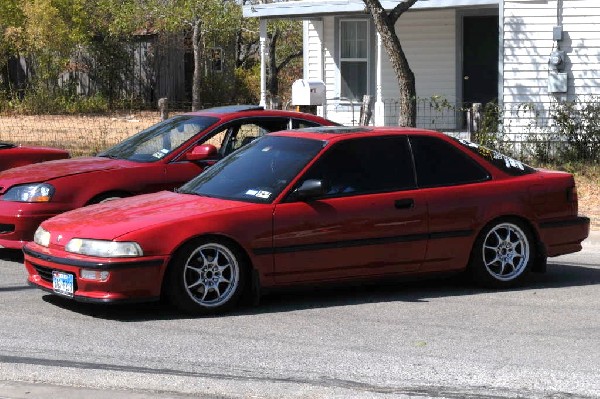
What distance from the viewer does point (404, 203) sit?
870 centimetres

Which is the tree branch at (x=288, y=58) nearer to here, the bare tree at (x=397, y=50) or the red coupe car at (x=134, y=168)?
the bare tree at (x=397, y=50)

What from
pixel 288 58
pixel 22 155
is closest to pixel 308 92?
pixel 22 155

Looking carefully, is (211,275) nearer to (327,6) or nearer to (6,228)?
(6,228)

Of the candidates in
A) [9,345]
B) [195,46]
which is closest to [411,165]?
[9,345]

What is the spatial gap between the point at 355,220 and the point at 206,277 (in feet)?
4.34

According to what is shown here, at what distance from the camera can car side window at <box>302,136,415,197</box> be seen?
8641 millimetres

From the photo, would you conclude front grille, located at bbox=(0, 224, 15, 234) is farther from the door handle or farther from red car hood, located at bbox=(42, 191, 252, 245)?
Result: the door handle

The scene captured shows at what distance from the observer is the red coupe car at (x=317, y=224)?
25.9ft

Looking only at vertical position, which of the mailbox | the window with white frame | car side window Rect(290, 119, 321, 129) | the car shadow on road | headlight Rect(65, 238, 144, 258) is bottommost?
the car shadow on road

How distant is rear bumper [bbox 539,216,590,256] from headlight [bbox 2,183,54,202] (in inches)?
187

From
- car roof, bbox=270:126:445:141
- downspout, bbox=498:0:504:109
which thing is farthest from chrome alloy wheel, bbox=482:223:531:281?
downspout, bbox=498:0:504:109

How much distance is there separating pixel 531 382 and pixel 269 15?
17.5 metres

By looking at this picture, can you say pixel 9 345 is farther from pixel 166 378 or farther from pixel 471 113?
pixel 471 113

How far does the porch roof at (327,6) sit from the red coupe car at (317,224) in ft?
37.8
